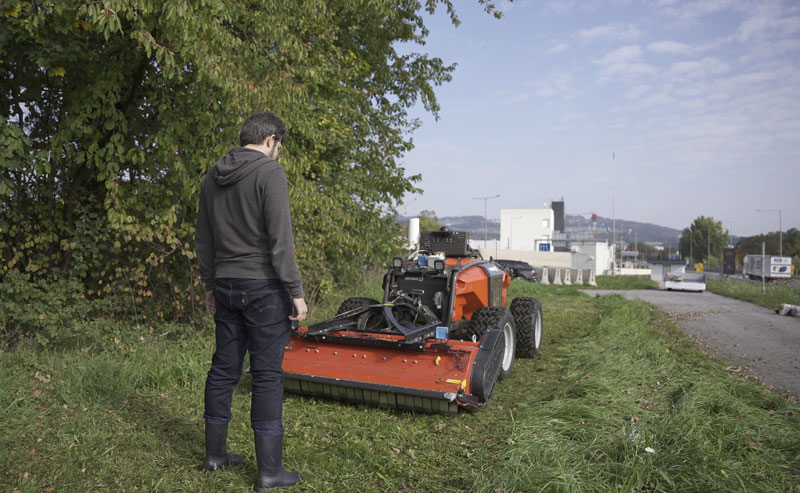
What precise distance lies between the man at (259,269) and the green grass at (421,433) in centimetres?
41

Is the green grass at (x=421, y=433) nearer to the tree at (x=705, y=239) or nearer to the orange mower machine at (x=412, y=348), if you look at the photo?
the orange mower machine at (x=412, y=348)

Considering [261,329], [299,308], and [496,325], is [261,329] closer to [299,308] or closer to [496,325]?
[299,308]

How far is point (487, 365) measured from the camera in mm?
4738

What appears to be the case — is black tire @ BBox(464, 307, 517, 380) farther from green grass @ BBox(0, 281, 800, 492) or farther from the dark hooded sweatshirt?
the dark hooded sweatshirt

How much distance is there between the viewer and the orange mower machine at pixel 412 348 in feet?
15.3

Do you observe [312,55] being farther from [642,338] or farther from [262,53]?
[642,338]

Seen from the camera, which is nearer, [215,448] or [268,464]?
[268,464]

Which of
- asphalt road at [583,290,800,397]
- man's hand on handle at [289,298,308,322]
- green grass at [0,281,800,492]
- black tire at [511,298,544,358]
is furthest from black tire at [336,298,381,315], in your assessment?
asphalt road at [583,290,800,397]

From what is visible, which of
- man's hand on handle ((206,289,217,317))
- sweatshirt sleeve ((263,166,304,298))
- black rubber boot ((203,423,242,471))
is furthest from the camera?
man's hand on handle ((206,289,217,317))

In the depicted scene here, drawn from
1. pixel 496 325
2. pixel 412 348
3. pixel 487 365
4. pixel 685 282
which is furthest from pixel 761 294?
pixel 412 348

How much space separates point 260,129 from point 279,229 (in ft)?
1.94

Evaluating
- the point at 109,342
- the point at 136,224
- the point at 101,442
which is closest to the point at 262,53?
the point at 136,224

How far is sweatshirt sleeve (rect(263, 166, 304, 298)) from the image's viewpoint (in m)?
3.14

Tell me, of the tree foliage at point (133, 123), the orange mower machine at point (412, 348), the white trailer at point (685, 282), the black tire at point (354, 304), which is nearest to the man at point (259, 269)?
the orange mower machine at point (412, 348)
